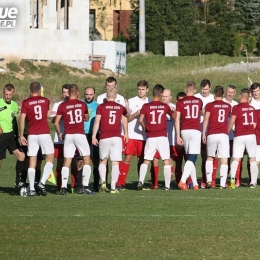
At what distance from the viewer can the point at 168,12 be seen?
211 feet

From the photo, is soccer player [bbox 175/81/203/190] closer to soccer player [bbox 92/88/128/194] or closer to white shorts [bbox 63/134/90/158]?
soccer player [bbox 92/88/128/194]

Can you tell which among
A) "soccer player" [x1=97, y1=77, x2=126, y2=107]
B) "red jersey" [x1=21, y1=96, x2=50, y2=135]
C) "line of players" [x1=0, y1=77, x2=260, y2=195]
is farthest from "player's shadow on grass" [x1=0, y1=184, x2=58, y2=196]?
"soccer player" [x1=97, y1=77, x2=126, y2=107]

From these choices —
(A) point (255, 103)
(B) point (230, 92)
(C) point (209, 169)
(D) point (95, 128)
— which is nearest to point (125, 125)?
(D) point (95, 128)

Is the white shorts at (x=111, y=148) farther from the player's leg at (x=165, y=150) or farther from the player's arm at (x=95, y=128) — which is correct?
the player's leg at (x=165, y=150)

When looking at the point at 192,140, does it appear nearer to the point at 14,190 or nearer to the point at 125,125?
the point at 125,125

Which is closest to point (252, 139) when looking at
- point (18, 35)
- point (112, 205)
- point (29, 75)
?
point (112, 205)

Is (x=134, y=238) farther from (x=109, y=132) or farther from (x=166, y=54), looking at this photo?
(x=166, y=54)

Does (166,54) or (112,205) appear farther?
(166,54)

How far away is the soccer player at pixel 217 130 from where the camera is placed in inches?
701

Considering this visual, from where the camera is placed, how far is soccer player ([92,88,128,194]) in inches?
667

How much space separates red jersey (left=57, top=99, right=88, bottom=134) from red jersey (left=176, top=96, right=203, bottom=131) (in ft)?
6.32

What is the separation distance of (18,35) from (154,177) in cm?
3309

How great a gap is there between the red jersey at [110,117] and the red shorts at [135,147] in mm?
1152

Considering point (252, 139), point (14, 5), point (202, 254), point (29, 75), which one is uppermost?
point (14, 5)
